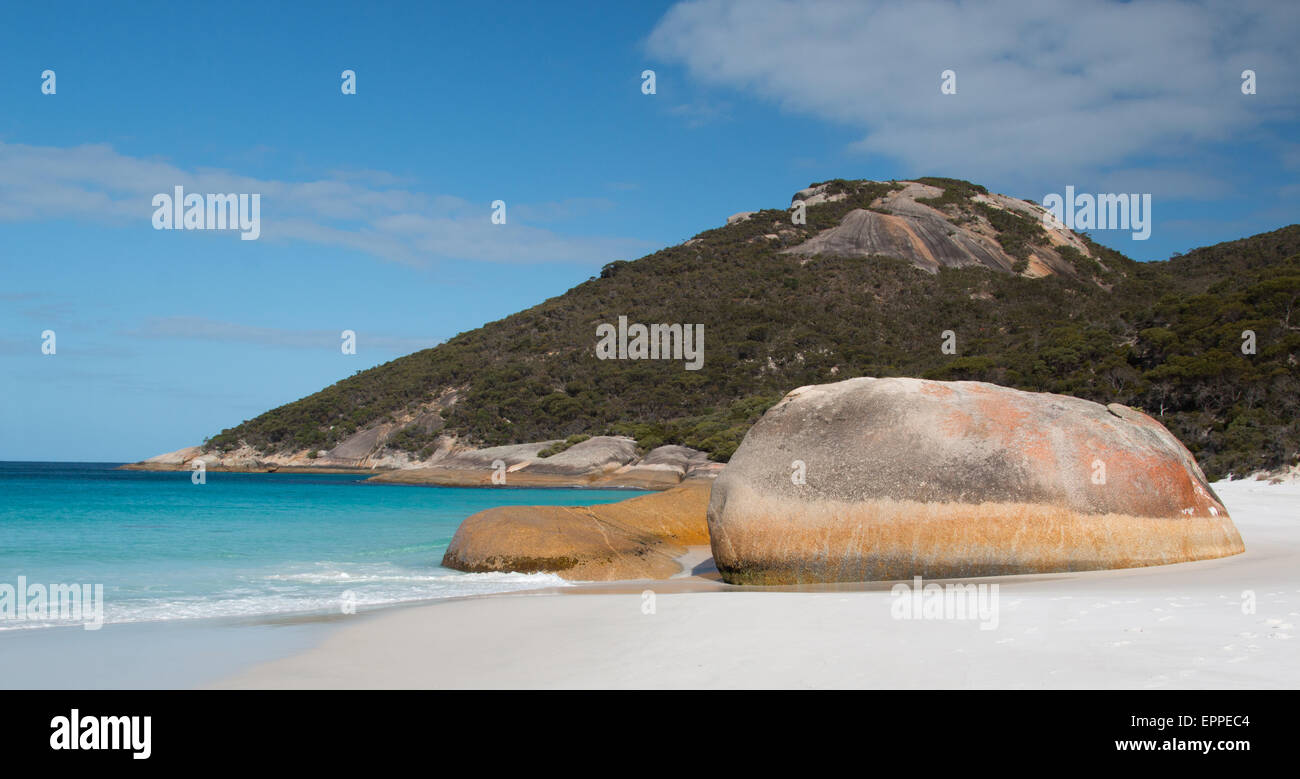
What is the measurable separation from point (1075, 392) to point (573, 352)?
46252 mm

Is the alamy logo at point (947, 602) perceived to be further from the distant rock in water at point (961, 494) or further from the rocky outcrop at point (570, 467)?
the rocky outcrop at point (570, 467)

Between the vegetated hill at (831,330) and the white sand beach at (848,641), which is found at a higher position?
the vegetated hill at (831,330)

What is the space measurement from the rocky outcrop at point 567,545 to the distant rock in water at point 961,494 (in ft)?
9.00

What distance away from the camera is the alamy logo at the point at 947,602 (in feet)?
22.8

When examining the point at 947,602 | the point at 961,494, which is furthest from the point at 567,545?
the point at 947,602

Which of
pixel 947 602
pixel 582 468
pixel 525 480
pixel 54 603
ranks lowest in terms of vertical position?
pixel 525 480

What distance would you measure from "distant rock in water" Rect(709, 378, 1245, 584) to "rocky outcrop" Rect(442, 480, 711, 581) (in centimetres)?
274

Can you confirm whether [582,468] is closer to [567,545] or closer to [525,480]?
[525,480]

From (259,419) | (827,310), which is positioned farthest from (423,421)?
(827,310)

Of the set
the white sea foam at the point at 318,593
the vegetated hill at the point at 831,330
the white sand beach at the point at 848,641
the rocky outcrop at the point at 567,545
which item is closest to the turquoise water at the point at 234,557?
the white sea foam at the point at 318,593

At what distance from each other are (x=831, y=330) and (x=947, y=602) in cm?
6268
